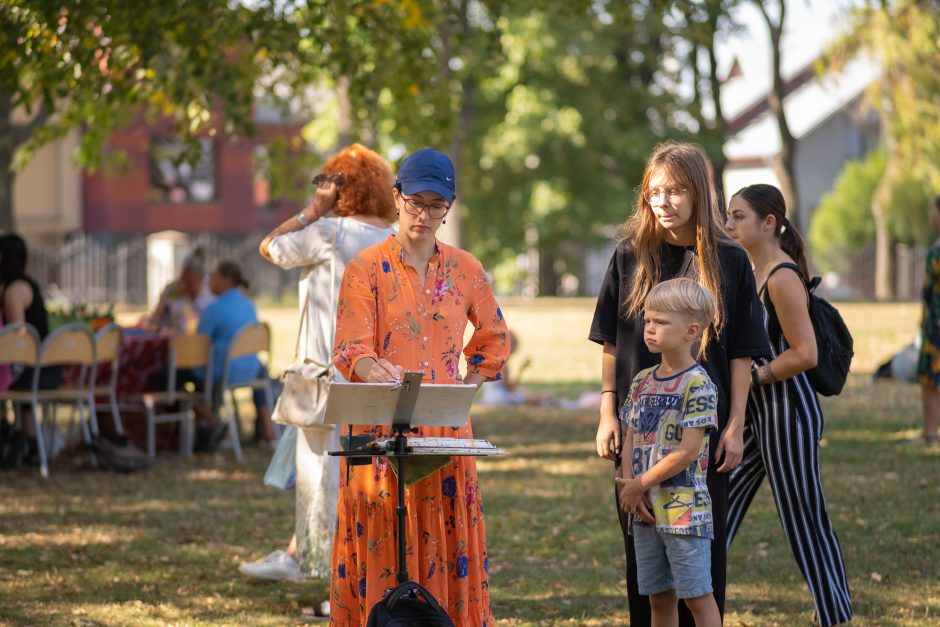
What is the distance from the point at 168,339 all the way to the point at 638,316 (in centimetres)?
747

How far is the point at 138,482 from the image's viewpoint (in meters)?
10.0

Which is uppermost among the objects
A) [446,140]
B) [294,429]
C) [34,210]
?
[34,210]

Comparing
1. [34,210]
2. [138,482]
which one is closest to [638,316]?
[138,482]

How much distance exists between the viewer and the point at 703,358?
4.39 m

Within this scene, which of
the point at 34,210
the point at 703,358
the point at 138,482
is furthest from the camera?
the point at 34,210

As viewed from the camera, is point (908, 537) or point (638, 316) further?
point (908, 537)

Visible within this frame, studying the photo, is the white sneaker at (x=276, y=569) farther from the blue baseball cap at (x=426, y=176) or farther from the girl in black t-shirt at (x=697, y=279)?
the blue baseball cap at (x=426, y=176)

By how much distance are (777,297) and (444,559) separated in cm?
176

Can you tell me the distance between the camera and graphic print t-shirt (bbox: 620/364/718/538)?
4211 millimetres

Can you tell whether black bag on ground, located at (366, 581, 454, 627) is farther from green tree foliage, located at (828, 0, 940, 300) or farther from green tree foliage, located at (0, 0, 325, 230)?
green tree foliage, located at (828, 0, 940, 300)

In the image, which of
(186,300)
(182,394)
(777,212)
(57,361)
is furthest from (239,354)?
(777,212)

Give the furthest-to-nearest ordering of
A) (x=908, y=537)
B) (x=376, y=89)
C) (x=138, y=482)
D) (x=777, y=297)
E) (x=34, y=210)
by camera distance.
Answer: (x=34, y=210), (x=376, y=89), (x=138, y=482), (x=908, y=537), (x=777, y=297)

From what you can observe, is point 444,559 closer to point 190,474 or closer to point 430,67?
point 190,474

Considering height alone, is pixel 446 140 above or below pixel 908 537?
above
